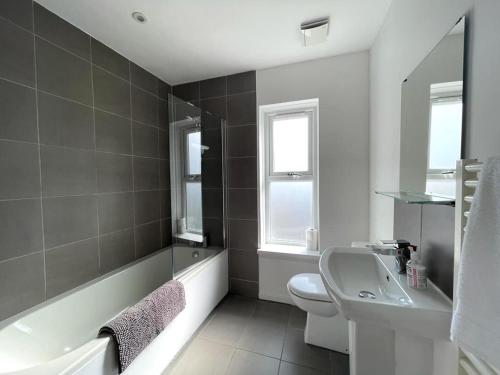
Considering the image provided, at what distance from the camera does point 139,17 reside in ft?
4.76

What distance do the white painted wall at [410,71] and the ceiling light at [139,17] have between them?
1.64 metres

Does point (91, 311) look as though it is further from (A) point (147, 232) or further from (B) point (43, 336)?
(A) point (147, 232)

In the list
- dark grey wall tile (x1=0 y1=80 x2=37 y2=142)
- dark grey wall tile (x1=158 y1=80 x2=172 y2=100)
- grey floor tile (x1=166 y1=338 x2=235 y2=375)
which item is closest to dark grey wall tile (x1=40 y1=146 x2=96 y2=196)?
dark grey wall tile (x1=0 y1=80 x2=37 y2=142)

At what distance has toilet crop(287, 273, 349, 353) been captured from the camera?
1487 millimetres

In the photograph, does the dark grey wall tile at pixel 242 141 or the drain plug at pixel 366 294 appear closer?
the drain plug at pixel 366 294

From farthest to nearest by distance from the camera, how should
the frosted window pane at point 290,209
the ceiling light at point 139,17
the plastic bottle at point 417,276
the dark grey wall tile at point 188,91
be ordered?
the dark grey wall tile at point 188,91
the frosted window pane at point 290,209
the ceiling light at point 139,17
the plastic bottle at point 417,276

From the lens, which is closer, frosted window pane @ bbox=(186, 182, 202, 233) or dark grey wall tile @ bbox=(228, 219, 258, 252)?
frosted window pane @ bbox=(186, 182, 202, 233)

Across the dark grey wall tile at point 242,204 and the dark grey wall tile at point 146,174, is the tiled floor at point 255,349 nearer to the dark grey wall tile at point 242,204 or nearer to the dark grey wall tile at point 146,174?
the dark grey wall tile at point 242,204

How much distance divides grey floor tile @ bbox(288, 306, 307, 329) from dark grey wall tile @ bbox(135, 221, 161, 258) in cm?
153

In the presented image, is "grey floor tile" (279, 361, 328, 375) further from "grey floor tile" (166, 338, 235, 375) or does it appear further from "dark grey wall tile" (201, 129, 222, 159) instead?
"dark grey wall tile" (201, 129, 222, 159)

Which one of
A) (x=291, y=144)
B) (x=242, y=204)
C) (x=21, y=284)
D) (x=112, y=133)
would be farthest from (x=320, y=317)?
(x=112, y=133)

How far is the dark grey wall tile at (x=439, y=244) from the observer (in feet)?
2.71

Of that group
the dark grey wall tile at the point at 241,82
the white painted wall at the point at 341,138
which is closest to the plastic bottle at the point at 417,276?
the white painted wall at the point at 341,138

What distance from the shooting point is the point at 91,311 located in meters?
1.57
